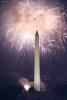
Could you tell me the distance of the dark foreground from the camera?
9141 mm

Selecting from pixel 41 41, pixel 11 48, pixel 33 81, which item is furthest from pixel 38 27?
pixel 33 81

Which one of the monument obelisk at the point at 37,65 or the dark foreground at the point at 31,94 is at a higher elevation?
the monument obelisk at the point at 37,65

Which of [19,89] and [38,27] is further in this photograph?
[38,27]

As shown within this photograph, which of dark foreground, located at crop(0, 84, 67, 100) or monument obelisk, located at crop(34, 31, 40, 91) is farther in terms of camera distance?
monument obelisk, located at crop(34, 31, 40, 91)

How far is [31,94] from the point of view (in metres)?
9.25

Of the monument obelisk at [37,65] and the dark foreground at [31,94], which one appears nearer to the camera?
the dark foreground at [31,94]

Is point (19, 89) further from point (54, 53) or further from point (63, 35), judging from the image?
point (63, 35)

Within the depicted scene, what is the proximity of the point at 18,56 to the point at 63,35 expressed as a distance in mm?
1570

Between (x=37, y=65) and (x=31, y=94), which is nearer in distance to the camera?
(x=31, y=94)

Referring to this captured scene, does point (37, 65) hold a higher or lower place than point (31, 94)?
higher

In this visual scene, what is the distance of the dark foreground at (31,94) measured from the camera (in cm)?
914

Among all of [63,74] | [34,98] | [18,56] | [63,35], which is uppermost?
[63,35]

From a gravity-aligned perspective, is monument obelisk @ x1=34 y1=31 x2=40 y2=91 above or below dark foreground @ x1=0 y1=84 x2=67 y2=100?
above

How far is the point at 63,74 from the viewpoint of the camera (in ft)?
31.1
